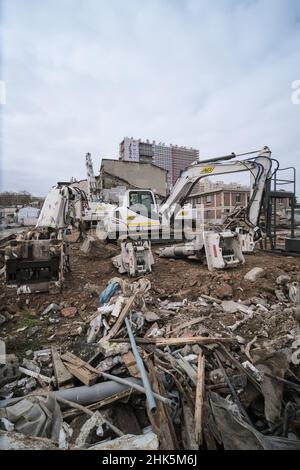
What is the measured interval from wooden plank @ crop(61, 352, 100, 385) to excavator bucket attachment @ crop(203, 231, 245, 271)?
13.3ft

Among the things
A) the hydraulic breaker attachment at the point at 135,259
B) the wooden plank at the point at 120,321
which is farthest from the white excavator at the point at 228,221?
the wooden plank at the point at 120,321

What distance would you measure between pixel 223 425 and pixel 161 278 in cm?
398

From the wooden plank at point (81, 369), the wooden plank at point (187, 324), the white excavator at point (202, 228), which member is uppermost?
the white excavator at point (202, 228)

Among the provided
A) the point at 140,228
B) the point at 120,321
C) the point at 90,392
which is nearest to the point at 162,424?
the point at 90,392

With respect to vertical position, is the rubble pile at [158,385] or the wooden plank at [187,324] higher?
the wooden plank at [187,324]

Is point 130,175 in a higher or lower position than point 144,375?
higher

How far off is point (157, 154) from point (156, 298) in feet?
148

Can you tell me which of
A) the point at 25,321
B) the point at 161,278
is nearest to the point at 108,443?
the point at 25,321

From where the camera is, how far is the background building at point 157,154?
44.8m

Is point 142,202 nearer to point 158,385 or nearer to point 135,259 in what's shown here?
point 135,259

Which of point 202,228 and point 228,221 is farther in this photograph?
point 228,221

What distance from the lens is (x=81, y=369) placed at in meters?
2.46

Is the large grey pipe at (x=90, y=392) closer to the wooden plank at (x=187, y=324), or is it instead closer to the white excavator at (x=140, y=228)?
the wooden plank at (x=187, y=324)

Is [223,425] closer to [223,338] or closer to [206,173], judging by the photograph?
[223,338]
